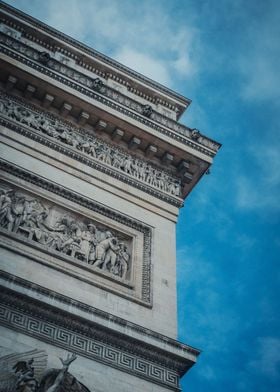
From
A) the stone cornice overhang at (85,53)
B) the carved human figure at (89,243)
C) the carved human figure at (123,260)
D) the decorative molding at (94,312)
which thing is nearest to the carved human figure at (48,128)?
the carved human figure at (89,243)

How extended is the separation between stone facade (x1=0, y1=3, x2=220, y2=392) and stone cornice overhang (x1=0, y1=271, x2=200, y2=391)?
17 mm

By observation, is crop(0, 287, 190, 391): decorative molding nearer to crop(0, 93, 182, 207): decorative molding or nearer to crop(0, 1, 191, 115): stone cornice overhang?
crop(0, 93, 182, 207): decorative molding

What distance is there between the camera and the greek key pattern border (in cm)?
1066

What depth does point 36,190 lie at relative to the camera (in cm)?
1338

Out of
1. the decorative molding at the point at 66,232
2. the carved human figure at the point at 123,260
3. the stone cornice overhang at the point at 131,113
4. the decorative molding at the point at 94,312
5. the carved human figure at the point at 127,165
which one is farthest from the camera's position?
the carved human figure at the point at 127,165

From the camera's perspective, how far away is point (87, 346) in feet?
36.3

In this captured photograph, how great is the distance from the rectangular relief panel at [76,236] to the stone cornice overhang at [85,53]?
17.1 feet

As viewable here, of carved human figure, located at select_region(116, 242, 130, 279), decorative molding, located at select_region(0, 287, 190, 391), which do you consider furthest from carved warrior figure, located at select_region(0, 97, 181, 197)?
decorative molding, located at select_region(0, 287, 190, 391)

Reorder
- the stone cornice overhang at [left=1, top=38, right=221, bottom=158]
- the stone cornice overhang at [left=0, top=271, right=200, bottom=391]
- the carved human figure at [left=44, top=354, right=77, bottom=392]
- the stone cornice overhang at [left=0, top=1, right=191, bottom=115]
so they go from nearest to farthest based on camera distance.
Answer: the carved human figure at [left=44, top=354, right=77, bottom=392]
the stone cornice overhang at [left=0, top=271, right=200, bottom=391]
the stone cornice overhang at [left=1, top=38, right=221, bottom=158]
the stone cornice overhang at [left=0, top=1, right=191, bottom=115]

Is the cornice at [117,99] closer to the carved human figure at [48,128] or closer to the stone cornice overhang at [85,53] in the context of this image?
the carved human figure at [48,128]

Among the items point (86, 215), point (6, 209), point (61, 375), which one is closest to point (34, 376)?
point (61, 375)

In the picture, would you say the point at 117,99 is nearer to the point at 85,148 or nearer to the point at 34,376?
the point at 85,148

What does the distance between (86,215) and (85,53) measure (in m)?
5.71

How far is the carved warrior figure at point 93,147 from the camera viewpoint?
14750 mm
